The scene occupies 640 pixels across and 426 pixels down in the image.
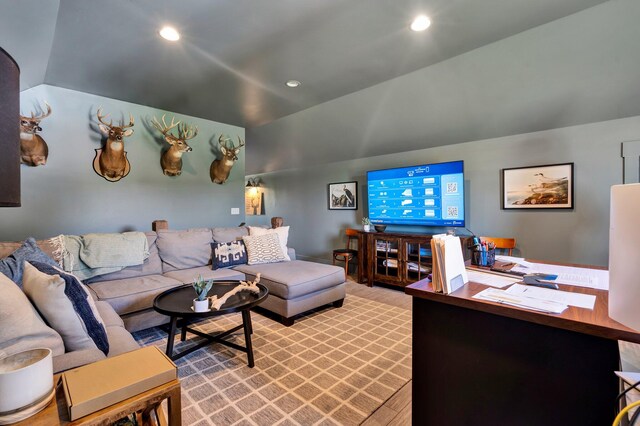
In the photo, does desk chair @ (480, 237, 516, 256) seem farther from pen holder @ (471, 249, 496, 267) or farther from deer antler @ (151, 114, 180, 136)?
deer antler @ (151, 114, 180, 136)

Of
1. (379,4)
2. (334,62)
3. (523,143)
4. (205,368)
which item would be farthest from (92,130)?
(523,143)

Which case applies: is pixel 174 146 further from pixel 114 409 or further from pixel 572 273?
pixel 572 273

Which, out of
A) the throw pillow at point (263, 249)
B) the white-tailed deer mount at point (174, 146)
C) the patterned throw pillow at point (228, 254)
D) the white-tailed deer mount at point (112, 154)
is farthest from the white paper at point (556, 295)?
the white-tailed deer mount at point (112, 154)

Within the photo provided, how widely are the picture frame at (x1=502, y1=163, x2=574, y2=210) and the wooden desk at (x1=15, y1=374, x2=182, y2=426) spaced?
154 inches

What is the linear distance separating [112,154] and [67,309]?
11.1 ft

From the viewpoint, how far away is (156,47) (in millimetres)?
2676

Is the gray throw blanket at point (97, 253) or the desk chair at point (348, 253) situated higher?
the gray throw blanket at point (97, 253)

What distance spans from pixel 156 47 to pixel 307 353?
9.87 ft

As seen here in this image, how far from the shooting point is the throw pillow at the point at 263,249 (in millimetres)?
3609

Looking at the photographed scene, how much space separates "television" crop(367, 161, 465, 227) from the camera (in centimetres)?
386

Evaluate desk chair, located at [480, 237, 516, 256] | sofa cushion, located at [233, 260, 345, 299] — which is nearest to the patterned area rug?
sofa cushion, located at [233, 260, 345, 299]

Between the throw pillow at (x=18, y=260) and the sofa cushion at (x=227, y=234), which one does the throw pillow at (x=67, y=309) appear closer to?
the throw pillow at (x=18, y=260)

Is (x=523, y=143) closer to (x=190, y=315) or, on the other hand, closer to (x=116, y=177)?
(x=190, y=315)

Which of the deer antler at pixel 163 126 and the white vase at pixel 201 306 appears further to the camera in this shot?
the deer antler at pixel 163 126
